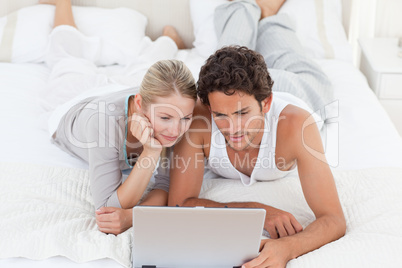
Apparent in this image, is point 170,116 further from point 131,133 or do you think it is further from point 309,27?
point 309,27

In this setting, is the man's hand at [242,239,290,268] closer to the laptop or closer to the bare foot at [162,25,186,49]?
the laptop

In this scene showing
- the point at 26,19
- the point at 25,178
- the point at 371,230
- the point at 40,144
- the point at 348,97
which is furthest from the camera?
the point at 26,19

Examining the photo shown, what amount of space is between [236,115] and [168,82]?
22cm

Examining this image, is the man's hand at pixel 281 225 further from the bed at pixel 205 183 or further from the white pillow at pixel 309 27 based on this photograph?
the white pillow at pixel 309 27

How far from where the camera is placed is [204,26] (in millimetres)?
2670

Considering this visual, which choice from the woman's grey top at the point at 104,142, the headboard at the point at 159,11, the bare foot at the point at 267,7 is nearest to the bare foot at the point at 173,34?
the headboard at the point at 159,11

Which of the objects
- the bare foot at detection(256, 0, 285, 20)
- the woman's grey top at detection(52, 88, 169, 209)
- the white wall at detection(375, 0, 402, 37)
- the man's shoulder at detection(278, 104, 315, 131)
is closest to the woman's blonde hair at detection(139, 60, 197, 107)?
the woman's grey top at detection(52, 88, 169, 209)

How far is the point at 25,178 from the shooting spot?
1605 millimetres

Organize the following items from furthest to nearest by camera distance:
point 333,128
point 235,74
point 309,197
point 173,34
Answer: point 173,34 → point 333,128 → point 309,197 → point 235,74

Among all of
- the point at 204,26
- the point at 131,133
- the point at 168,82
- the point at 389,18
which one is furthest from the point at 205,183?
the point at 389,18

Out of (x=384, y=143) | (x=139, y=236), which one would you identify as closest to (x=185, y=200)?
(x=139, y=236)

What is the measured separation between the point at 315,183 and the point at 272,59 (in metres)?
1.02

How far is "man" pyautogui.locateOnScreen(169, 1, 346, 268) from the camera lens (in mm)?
1339

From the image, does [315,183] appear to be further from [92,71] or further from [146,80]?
[92,71]
